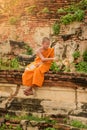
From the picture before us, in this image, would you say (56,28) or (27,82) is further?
(56,28)

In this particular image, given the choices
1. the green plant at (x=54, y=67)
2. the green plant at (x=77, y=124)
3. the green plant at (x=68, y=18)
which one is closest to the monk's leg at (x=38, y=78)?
the green plant at (x=77, y=124)

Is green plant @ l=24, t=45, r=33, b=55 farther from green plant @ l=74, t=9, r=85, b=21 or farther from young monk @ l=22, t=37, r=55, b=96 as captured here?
young monk @ l=22, t=37, r=55, b=96

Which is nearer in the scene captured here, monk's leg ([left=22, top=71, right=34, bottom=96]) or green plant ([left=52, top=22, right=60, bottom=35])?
monk's leg ([left=22, top=71, right=34, bottom=96])

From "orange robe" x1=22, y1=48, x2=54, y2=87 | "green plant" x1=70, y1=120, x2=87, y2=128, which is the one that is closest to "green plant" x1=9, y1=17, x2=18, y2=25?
"orange robe" x1=22, y1=48, x2=54, y2=87

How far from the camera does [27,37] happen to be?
34.9ft

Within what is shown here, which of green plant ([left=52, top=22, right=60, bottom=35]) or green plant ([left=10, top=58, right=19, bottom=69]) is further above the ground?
green plant ([left=52, top=22, right=60, bottom=35])

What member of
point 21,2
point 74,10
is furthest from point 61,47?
point 21,2

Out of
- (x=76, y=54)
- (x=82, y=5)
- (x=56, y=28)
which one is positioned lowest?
(x=76, y=54)

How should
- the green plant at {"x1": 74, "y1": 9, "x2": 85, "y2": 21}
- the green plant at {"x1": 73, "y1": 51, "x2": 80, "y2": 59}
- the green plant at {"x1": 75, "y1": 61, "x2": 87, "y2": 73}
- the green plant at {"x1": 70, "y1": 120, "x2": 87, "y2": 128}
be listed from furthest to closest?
the green plant at {"x1": 74, "y1": 9, "x2": 85, "y2": 21}, the green plant at {"x1": 73, "y1": 51, "x2": 80, "y2": 59}, the green plant at {"x1": 75, "y1": 61, "x2": 87, "y2": 73}, the green plant at {"x1": 70, "y1": 120, "x2": 87, "y2": 128}

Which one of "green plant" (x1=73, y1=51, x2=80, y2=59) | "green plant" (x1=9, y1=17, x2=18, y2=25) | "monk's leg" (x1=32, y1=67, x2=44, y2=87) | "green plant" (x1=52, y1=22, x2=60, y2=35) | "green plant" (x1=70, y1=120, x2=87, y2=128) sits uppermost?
"green plant" (x1=9, y1=17, x2=18, y2=25)

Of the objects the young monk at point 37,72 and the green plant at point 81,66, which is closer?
the young monk at point 37,72

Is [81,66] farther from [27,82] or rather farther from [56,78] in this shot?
[56,78]

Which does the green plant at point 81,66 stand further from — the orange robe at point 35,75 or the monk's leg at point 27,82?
the monk's leg at point 27,82

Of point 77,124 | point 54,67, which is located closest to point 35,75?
point 77,124
